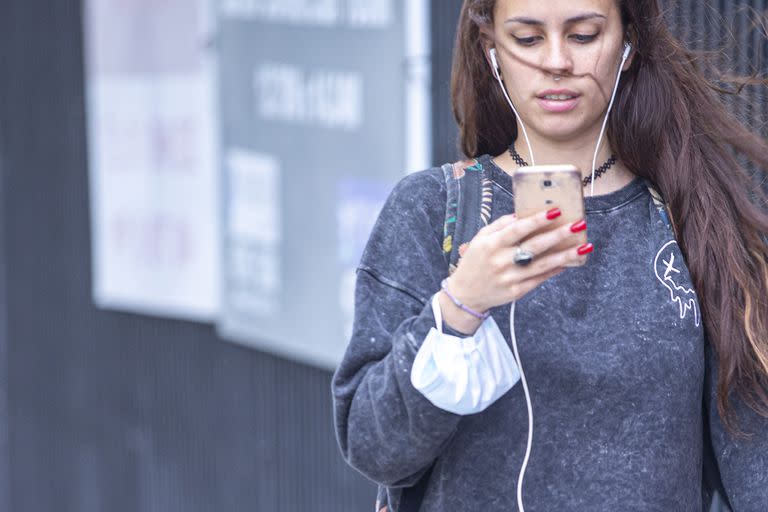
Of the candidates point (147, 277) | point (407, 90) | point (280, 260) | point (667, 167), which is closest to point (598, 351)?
point (667, 167)

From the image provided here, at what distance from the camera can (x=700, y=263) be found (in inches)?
78.5

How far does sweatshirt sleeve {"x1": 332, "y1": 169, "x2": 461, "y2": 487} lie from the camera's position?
1.85 meters

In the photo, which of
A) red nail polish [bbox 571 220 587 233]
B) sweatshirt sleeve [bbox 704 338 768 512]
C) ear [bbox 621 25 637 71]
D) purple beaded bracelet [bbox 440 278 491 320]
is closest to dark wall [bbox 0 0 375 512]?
sweatshirt sleeve [bbox 704 338 768 512]

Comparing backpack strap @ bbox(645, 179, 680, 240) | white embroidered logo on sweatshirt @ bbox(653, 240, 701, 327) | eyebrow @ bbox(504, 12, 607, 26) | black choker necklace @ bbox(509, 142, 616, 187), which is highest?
eyebrow @ bbox(504, 12, 607, 26)

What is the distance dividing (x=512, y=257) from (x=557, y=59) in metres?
0.39

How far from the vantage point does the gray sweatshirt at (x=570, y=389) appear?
1926 millimetres

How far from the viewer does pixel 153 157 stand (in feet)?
19.0

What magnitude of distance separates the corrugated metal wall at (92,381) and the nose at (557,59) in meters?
2.13

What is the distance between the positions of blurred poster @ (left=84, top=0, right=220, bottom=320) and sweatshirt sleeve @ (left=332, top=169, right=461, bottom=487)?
331cm

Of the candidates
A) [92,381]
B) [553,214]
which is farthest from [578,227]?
[92,381]

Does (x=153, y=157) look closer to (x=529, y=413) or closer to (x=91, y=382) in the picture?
(x=91, y=382)

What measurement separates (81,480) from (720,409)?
5.33 metres

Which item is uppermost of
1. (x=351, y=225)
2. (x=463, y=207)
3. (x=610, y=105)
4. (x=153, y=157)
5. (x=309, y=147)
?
(x=610, y=105)

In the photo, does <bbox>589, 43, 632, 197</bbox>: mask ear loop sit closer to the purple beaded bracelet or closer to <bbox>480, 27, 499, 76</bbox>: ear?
<bbox>480, 27, 499, 76</bbox>: ear
